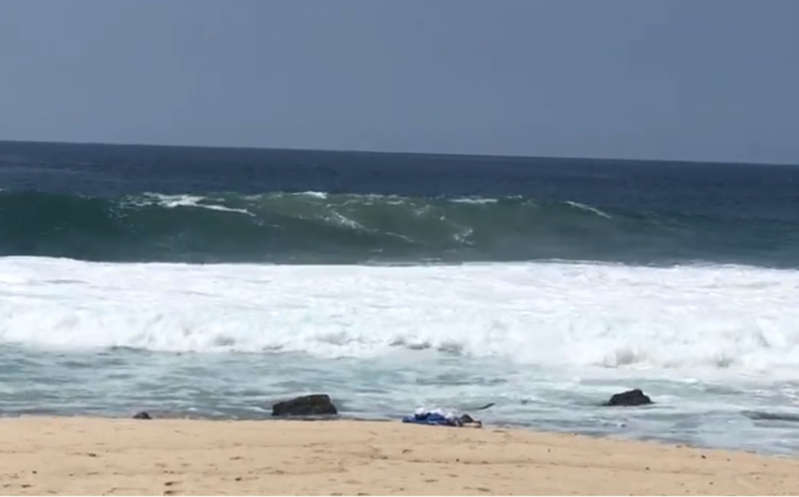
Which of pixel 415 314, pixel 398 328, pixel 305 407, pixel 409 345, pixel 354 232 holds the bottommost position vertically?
pixel 305 407

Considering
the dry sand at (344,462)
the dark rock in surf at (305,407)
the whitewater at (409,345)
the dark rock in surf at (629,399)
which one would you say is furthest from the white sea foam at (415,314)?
the dry sand at (344,462)

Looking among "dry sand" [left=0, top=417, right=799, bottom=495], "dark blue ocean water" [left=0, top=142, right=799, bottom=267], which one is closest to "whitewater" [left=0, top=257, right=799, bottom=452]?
"dry sand" [left=0, top=417, right=799, bottom=495]

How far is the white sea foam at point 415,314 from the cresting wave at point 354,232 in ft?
22.8

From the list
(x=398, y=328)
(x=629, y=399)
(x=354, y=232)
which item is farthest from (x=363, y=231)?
(x=629, y=399)

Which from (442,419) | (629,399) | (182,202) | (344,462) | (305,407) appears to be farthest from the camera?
(182,202)

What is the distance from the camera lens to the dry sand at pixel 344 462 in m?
6.93

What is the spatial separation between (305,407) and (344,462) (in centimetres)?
237

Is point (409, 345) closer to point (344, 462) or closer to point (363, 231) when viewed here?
point (344, 462)

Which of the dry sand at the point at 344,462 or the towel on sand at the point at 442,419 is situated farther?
the towel on sand at the point at 442,419

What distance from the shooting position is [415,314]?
15141 millimetres

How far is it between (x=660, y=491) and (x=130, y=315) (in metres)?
8.96

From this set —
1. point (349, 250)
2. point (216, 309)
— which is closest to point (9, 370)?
point (216, 309)

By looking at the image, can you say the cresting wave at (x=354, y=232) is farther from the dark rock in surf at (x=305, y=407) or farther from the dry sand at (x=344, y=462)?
the dry sand at (x=344, y=462)

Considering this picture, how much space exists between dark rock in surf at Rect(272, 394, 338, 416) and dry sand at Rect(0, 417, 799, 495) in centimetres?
77
